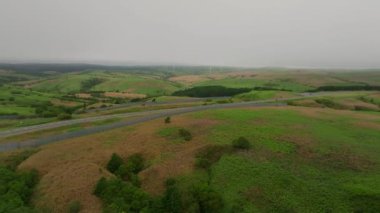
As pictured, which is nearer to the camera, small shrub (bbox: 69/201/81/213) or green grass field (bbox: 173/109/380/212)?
small shrub (bbox: 69/201/81/213)

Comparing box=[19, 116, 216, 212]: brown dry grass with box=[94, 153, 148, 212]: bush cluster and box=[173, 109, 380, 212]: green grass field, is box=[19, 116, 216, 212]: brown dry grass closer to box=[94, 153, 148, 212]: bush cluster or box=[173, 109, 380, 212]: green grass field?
box=[94, 153, 148, 212]: bush cluster

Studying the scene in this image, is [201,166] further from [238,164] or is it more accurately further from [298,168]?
[298,168]

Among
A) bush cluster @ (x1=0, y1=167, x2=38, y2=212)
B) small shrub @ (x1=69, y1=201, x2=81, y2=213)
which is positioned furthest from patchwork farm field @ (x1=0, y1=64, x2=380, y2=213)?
bush cluster @ (x1=0, y1=167, x2=38, y2=212)

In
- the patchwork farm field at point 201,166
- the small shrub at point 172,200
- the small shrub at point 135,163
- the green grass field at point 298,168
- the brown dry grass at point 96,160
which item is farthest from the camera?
the small shrub at point 135,163

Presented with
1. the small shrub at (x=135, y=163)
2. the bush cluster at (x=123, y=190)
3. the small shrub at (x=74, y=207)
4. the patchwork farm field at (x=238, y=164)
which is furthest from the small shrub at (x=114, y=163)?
the small shrub at (x=74, y=207)

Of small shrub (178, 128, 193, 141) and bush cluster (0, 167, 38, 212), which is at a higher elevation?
small shrub (178, 128, 193, 141)

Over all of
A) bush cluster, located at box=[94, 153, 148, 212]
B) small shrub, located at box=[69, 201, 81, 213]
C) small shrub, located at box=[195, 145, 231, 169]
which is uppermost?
small shrub, located at box=[195, 145, 231, 169]

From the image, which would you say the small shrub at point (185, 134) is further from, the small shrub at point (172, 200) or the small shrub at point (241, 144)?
the small shrub at point (172, 200)

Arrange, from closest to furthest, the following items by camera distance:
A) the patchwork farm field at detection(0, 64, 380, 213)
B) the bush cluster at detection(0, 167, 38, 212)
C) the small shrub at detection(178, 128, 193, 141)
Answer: the bush cluster at detection(0, 167, 38, 212)
the patchwork farm field at detection(0, 64, 380, 213)
the small shrub at detection(178, 128, 193, 141)
